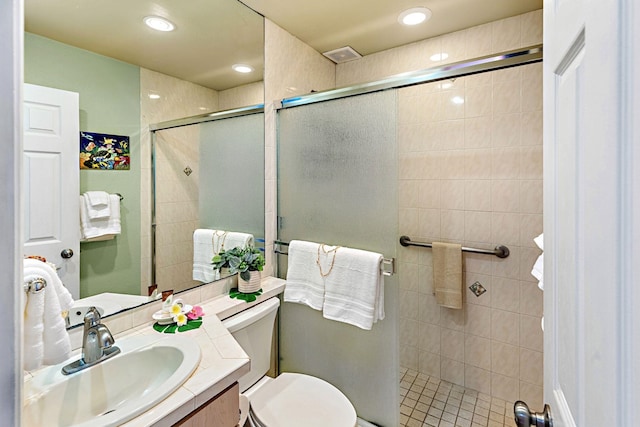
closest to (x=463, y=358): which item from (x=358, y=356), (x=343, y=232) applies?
(x=358, y=356)

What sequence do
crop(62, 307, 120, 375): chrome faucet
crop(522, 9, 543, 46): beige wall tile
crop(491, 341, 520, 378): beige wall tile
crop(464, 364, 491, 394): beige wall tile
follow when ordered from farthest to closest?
crop(464, 364, 491, 394): beige wall tile, crop(491, 341, 520, 378): beige wall tile, crop(522, 9, 543, 46): beige wall tile, crop(62, 307, 120, 375): chrome faucet

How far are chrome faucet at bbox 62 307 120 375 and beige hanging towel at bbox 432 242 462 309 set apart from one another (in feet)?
6.25

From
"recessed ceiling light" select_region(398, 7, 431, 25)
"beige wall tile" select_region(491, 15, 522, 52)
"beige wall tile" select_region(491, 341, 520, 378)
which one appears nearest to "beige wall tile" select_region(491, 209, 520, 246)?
"beige wall tile" select_region(491, 341, 520, 378)

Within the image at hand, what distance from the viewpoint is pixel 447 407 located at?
2.10 m

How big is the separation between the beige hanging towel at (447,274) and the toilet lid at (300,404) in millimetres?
1072

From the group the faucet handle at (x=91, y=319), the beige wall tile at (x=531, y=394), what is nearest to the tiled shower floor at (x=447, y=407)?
the beige wall tile at (x=531, y=394)

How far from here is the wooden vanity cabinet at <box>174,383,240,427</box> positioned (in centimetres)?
92

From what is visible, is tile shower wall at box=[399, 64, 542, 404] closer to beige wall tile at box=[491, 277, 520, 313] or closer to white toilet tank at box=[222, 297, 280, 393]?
beige wall tile at box=[491, 277, 520, 313]

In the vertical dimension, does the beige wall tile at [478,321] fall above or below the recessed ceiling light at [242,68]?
below

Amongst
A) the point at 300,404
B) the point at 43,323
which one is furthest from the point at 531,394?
the point at 43,323

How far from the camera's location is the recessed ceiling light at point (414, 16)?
186 cm

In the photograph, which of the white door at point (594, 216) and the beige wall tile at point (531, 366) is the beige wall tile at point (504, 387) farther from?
the white door at point (594, 216)

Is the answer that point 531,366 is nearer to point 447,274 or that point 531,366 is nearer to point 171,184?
point 447,274

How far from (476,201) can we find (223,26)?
188 centimetres
